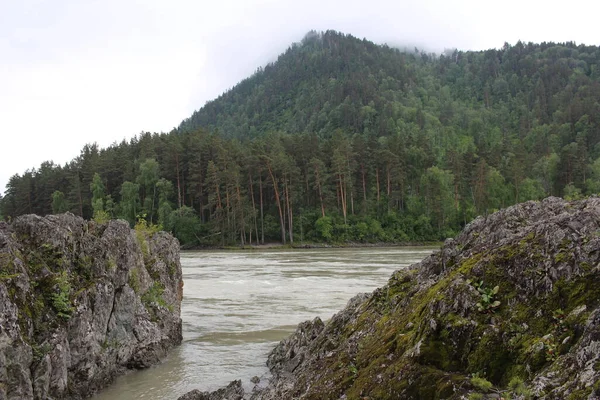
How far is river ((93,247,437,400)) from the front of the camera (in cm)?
1155

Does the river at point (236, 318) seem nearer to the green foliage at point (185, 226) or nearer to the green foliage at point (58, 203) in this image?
the green foliage at point (185, 226)

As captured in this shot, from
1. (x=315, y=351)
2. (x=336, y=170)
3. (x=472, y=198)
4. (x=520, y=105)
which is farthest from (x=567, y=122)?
(x=315, y=351)

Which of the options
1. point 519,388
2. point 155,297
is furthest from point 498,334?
point 155,297

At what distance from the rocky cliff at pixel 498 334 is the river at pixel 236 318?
4.30 metres

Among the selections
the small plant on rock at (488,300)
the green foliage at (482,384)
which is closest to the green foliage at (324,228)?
the small plant on rock at (488,300)

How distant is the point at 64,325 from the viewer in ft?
32.9

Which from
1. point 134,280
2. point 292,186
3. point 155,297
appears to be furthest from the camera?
point 292,186

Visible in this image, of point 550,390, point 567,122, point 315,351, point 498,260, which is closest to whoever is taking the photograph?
point 550,390

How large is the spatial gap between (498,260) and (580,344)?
2.12 metres

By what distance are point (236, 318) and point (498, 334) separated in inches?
575

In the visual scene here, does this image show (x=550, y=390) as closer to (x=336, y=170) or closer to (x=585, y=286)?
(x=585, y=286)

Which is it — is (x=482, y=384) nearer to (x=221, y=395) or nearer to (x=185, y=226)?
(x=221, y=395)

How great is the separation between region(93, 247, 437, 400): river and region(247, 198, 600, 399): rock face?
4.10m

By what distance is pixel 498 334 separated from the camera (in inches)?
224
